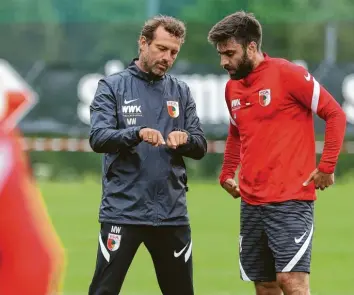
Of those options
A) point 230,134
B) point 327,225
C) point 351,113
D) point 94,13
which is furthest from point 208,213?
point 230,134

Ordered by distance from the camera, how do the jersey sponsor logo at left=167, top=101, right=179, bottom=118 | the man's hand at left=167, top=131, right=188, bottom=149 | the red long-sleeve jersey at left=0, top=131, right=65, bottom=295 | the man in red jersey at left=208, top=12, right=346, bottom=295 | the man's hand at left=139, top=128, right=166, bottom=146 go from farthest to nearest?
the man in red jersey at left=208, top=12, right=346, bottom=295 → the jersey sponsor logo at left=167, top=101, right=179, bottom=118 → the man's hand at left=167, top=131, right=188, bottom=149 → the man's hand at left=139, top=128, right=166, bottom=146 → the red long-sleeve jersey at left=0, top=131, right=65, bottom=295

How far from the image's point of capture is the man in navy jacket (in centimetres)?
654

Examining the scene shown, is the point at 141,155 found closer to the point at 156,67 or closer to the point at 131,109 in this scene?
the point at 131,109

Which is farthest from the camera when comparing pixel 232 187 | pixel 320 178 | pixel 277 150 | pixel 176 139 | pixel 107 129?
pixel 232 187

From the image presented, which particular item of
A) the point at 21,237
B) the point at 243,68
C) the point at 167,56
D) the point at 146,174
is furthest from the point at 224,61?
the point at 21,237

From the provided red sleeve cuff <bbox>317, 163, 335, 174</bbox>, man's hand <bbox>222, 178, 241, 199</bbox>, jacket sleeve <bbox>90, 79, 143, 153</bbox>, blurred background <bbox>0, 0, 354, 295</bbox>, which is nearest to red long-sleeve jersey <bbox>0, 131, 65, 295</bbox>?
jacket sleeve <bbox>90, 79, 143, 153</bbox>

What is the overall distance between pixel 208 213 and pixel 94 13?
20.3 ft

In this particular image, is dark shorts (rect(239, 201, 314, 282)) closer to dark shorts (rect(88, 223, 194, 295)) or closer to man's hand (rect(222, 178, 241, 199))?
man's hand (rect(222, 178, 241, 199))

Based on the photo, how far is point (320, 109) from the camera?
673 cm

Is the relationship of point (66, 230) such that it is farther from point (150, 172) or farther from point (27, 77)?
point (150, 172)

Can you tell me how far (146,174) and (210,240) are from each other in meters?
8.08

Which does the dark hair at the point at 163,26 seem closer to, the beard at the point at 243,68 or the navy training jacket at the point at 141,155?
the navy training jacket at the point at 141,155

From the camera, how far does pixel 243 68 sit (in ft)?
22.5

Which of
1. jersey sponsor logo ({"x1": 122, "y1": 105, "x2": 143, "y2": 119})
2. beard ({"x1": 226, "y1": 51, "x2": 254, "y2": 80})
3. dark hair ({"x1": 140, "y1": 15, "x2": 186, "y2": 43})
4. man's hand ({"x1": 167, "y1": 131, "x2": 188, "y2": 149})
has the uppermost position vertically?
dark hair ({"x1": 140, "y1": 15, "x2": 186, "y2": 43})
